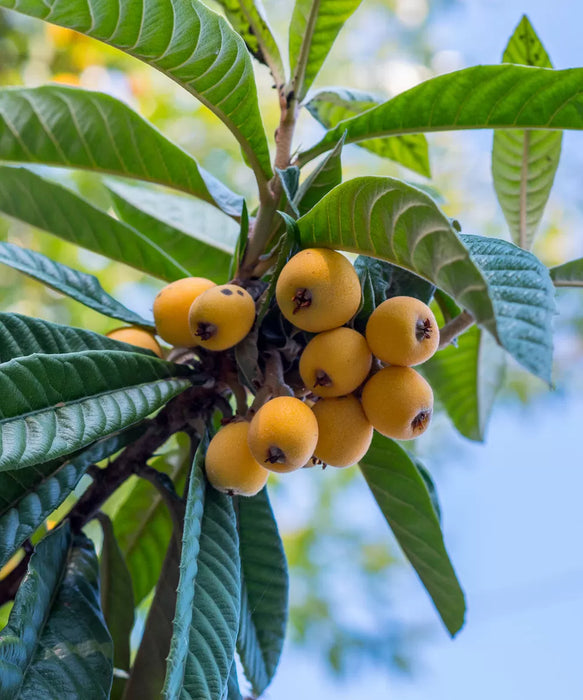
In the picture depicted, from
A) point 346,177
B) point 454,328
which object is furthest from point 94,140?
point 346,177

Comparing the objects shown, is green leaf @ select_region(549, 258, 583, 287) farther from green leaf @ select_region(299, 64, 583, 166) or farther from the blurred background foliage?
the blurred background foliage

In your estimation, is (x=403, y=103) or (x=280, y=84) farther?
(x=280, y=84)

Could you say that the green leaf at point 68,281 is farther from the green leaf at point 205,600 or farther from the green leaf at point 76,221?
the green leaf at point 205,600

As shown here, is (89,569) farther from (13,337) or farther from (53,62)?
(53,62)

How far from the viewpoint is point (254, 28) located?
2.84ft

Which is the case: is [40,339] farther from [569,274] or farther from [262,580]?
[569,274]

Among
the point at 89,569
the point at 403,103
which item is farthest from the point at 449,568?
the point at 403,103

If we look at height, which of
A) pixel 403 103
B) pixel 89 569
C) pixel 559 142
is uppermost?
pixel 559 142

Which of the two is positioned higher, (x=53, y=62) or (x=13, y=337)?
(x=53, y=62)

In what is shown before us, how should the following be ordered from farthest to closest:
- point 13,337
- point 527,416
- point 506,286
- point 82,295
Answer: point 527,416, point 82,295, point 13,337, point 506,286

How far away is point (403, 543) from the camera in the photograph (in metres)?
0.84

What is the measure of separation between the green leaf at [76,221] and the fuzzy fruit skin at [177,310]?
0.19 metres

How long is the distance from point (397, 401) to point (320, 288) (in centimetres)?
11

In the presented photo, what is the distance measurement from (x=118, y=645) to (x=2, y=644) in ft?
1.00
